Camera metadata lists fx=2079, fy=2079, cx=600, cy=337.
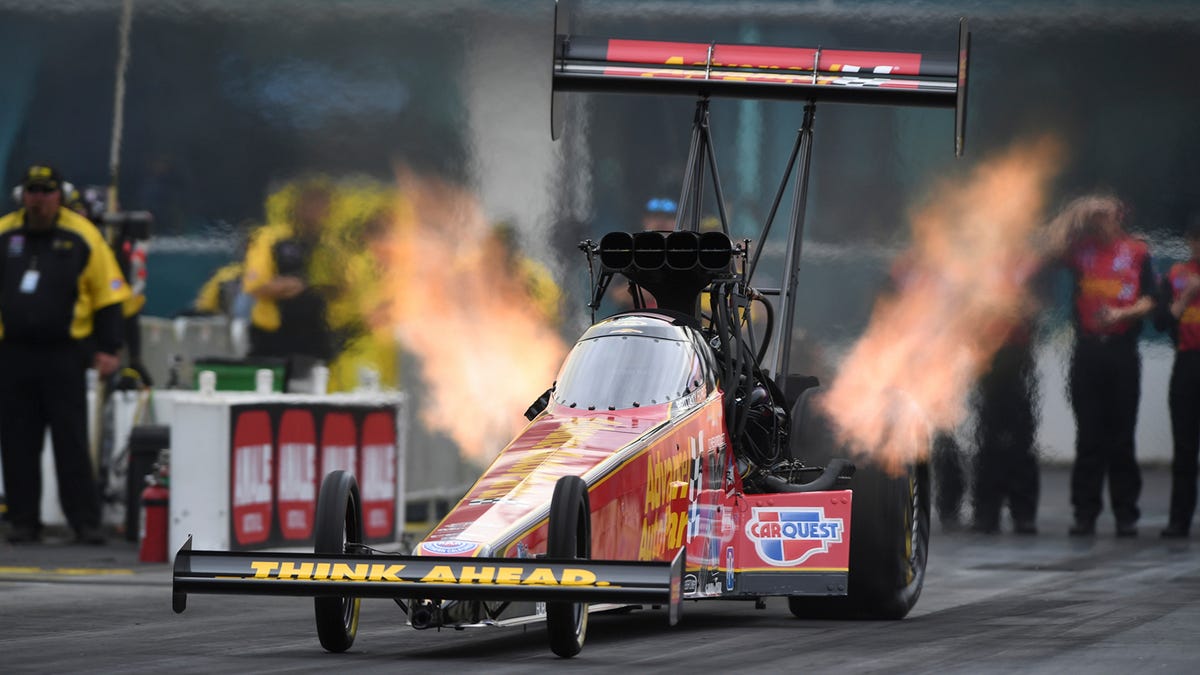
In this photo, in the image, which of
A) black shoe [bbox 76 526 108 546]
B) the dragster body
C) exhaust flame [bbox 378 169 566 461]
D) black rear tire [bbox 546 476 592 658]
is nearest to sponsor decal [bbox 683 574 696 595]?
the dragster body

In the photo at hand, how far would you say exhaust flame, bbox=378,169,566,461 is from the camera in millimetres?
17203

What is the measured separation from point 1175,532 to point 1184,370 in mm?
1305

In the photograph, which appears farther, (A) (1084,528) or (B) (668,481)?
(A) (1084,528)

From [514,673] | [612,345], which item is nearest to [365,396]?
[612,345]

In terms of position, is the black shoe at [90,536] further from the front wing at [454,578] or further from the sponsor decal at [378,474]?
the front wing at [454,578]

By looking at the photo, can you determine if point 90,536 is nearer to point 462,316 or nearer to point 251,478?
point 251,478

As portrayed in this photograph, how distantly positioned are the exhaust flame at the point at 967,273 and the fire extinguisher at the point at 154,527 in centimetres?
576

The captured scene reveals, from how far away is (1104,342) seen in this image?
16703 mm

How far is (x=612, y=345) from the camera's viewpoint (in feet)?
32.4

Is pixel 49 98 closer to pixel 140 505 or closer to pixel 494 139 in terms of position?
pixel 494 139

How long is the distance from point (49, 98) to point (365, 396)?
19.0ft

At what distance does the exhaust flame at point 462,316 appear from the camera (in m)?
17.2

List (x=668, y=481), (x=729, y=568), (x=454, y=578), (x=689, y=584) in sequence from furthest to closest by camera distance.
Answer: (x=729, y=568)
(x=689, y=584)
(x=668, y=481)
(x=454, y=578)

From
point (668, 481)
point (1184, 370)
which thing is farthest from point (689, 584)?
point (1184, 370)
